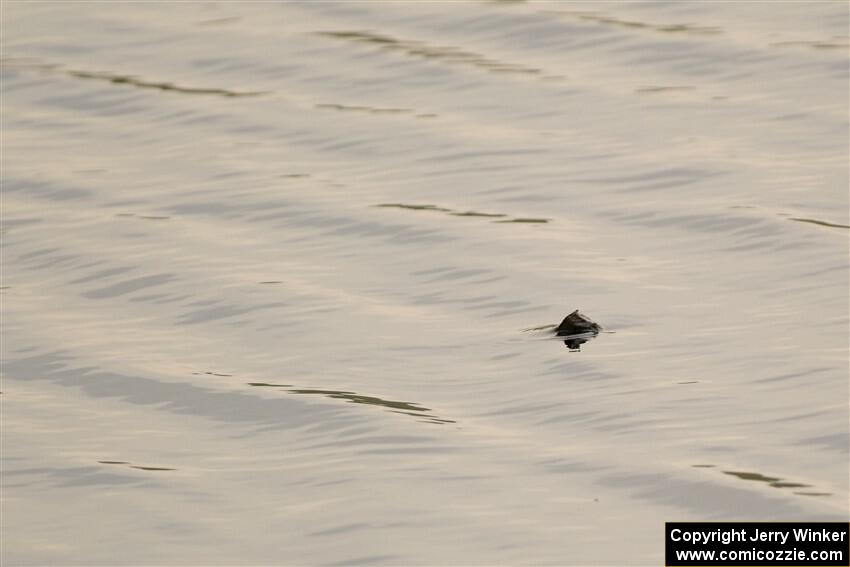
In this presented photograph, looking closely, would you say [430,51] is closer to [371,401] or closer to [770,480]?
[371,401]

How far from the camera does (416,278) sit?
11.4 meters

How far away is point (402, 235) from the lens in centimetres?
1221

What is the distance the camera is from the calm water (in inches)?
325

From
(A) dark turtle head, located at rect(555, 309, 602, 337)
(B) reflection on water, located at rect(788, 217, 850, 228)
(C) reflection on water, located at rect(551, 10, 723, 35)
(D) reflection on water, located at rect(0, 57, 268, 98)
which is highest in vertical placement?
(C) reflection on water, located at rect(551, 10, 723, 35)

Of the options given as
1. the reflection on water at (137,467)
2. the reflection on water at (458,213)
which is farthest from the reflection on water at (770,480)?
the reflection on water at (458,213)

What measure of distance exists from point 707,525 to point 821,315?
2.72 m

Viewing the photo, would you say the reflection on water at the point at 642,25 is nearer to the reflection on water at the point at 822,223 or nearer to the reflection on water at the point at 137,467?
the reflection on water at the point at 822,223

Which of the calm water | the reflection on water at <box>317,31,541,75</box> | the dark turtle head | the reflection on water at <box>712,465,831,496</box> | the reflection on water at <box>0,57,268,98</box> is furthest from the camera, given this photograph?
the reflection on water at <box>0,57,268,98</box>

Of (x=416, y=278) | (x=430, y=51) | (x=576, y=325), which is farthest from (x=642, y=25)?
(x=576, y=325)

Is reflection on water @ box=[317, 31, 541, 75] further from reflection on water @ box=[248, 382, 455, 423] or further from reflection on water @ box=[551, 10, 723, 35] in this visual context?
reflection on water @ box=[248, 382, 455, 423]

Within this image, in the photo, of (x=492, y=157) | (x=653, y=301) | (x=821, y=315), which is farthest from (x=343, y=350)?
(x=492, y=157)

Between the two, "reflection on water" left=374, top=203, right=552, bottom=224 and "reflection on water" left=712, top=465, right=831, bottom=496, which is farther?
"reflection on water" left=374, top=203, right=552, bottom=224

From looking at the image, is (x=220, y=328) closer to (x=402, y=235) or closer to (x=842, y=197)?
(x=402, y=235)

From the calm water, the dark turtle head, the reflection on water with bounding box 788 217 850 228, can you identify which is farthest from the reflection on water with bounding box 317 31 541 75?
the dark turtle head
